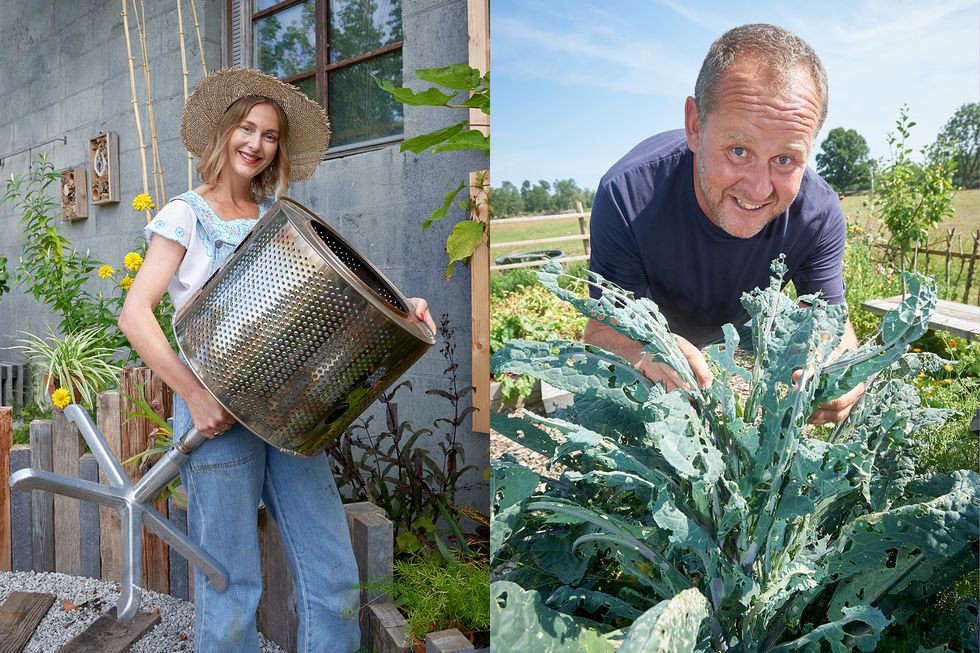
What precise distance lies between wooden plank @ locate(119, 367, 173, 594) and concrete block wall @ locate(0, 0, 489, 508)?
24.2 inches

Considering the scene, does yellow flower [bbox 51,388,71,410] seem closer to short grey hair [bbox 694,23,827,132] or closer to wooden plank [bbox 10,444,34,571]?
wooden plank [bbox 10,444,34,571]

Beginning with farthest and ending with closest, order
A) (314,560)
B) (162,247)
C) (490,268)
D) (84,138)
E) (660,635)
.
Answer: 1. (84,138)
2. (314,560)
3. (162,247)
4. (490,268)
5. (660,635)

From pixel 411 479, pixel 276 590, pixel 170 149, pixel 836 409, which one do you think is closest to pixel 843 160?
pixel 836 409

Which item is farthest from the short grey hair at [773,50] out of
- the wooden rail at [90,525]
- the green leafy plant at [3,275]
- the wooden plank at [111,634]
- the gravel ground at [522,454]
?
the green leafy plant at [3,275]

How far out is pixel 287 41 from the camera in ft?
7.01

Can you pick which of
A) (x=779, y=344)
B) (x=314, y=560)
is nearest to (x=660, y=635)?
(x=779, y=344)

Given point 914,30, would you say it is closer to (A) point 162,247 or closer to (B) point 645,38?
(B) point 645,38

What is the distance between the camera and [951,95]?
0.48 metres

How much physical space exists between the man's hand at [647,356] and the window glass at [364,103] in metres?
1.54

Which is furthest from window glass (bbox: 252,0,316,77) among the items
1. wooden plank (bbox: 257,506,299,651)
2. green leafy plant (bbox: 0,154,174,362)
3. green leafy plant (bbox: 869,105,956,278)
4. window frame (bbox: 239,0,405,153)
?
green leafy plant (bbox: 869,105,956,278)

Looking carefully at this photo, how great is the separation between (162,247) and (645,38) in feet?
2.79

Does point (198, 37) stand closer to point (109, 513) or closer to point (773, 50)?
point (109, 513)

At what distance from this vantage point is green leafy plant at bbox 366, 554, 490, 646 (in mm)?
1225

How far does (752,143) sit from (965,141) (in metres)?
0.15
